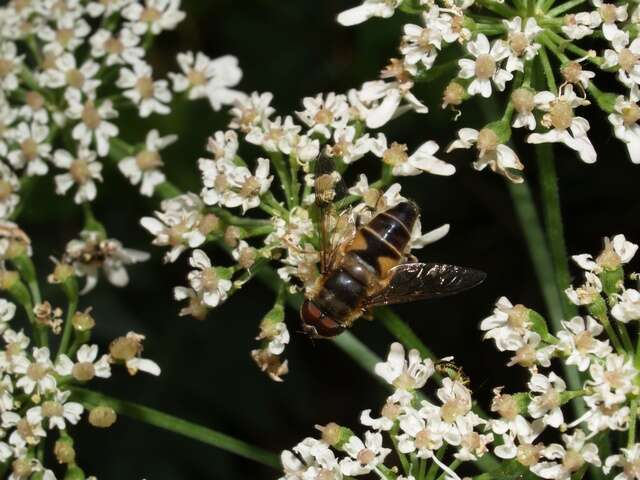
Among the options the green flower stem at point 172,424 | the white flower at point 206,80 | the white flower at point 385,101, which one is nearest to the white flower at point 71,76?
the white flower at point 206,80

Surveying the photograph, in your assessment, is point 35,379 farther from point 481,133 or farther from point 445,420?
point 481,133

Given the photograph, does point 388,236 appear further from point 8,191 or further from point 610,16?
point 8,191

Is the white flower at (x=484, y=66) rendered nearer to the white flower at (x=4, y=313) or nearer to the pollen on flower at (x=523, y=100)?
the pollen on flower at (x=523, y=100)

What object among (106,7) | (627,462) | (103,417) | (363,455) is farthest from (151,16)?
(627,462)

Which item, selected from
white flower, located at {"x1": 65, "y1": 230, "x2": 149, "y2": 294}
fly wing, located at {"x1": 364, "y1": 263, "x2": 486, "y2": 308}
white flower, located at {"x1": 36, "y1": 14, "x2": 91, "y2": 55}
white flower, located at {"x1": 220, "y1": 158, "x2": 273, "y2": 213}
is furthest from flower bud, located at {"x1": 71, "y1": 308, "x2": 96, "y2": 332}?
white flower, located at {"x1": 36, "y1": 14, "x2": 91, "y2": 55}

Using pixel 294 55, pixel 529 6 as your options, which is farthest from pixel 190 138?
pixel 529 6
